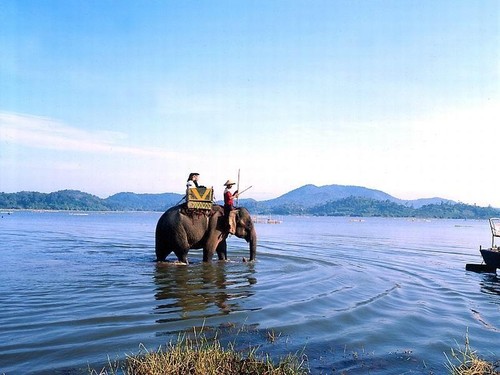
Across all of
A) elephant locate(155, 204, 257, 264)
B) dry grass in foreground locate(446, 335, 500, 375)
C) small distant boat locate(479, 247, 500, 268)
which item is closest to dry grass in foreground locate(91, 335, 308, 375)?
dry grass in foreground locate(446, 335, 500, 375)

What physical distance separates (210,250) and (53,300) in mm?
7892

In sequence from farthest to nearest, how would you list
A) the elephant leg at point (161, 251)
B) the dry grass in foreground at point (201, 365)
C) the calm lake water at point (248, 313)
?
the elephant leg at point (161, 251) → the calm lake water at point (248, 313) → the dry grass in foreground at point (201, 365)

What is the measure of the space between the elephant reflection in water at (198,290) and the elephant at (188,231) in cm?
66

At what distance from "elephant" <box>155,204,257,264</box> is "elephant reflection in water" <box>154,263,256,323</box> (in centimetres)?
66

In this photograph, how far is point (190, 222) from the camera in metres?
18.5

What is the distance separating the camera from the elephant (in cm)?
1827

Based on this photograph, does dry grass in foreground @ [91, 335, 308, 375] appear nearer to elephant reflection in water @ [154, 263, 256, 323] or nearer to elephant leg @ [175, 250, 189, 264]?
elephant reflection in water @ [154, 263, 256, 323]

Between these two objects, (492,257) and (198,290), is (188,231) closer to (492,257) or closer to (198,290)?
(198,290)

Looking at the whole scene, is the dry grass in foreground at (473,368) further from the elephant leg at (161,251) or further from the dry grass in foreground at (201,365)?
the elephant leg at (161,251)

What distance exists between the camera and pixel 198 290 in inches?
543

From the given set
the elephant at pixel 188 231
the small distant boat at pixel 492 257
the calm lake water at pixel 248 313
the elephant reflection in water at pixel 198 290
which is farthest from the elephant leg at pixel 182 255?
the small distant boat at pixel 492 257

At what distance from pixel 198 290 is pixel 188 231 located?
486 cm

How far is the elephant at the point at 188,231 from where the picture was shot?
18.3 m

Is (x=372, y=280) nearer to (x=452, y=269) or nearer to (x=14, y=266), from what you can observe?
(x=452, y=269)
